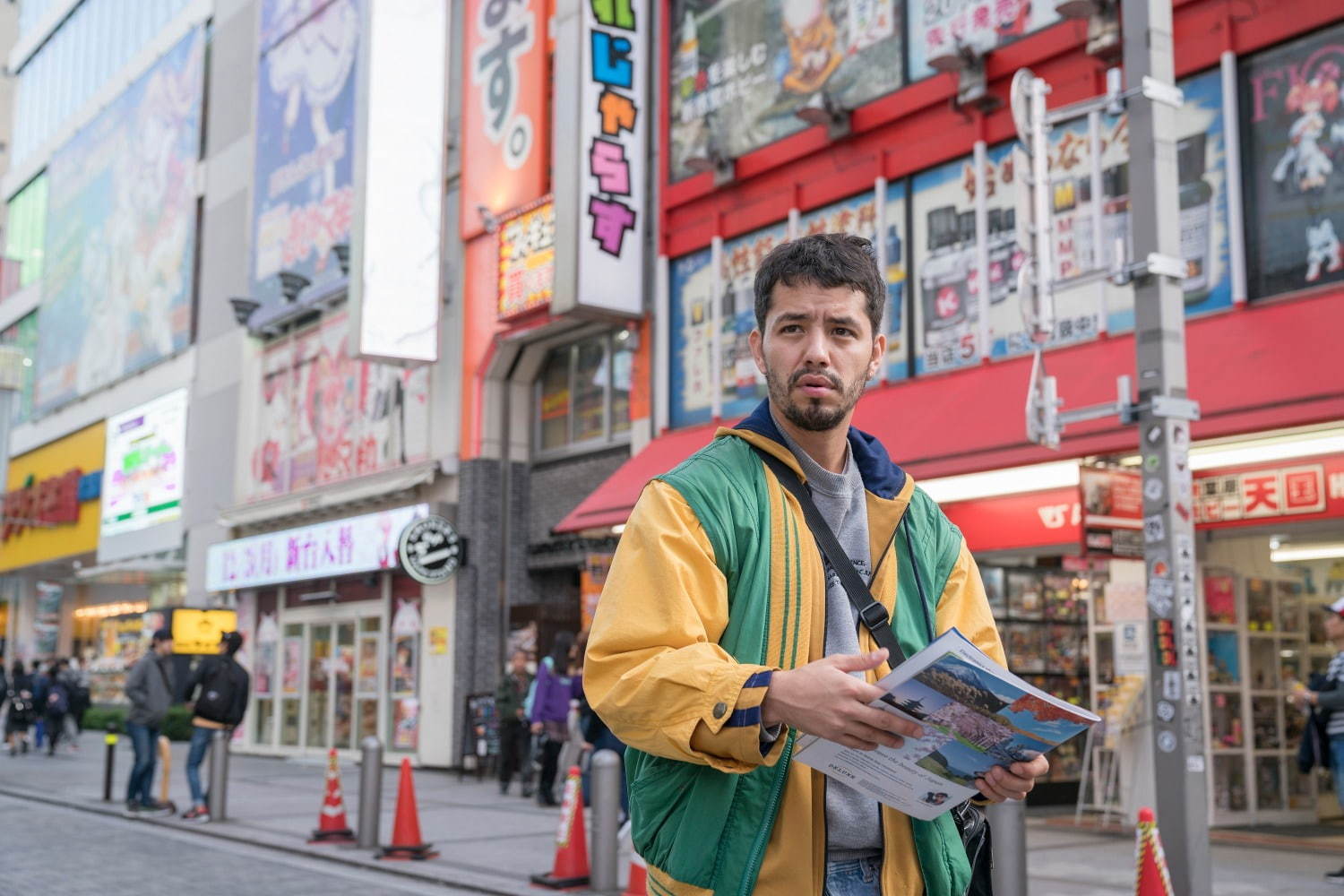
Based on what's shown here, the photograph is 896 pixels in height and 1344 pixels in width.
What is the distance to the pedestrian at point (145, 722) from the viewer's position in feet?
49.8

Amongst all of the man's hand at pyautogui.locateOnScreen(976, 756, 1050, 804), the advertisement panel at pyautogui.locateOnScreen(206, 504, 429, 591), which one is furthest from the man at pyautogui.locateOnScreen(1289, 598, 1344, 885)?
the advertisement panel at pyautogui.locateOnScreen(206, 504, 429, 591)

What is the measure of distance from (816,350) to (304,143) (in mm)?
26939

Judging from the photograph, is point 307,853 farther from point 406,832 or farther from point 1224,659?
point 1224,659

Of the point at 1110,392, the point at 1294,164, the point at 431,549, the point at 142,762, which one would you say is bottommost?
the point at 142,762

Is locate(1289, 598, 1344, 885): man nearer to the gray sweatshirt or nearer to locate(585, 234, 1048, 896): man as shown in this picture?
locate(585, 234, 1048, 896): man

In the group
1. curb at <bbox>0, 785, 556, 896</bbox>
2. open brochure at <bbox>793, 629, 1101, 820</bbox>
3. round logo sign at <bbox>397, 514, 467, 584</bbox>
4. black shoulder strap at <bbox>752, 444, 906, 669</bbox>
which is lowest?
curb at <bbox>0, 785, 556, 896</bbox>

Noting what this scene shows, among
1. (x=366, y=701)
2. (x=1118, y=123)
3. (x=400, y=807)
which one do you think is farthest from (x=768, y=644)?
(x=366, y=701)

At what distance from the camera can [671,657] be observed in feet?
7.25

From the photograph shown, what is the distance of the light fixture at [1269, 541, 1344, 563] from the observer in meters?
13.8

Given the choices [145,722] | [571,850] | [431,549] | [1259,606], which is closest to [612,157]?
[431,549]

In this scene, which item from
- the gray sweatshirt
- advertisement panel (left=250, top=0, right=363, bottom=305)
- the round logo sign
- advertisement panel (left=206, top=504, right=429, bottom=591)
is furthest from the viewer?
advertisement panel (left=250, top=0, right=363, bottom=305)

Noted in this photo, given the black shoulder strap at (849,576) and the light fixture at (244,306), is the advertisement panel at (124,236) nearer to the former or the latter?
the light fixture at (244,306)

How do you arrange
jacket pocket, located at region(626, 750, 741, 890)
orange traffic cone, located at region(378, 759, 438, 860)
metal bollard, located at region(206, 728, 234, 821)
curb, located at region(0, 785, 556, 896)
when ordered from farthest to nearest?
metal bollard, located at region(206, 728, 234, 821) < orange traffic cone, located at region(378, 759, 438, 860) < curb, located at region(0, 785, 556, 896) < jacket pocket, located at region(626, 750, 741, 890)

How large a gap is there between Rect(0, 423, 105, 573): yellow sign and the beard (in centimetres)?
3761
